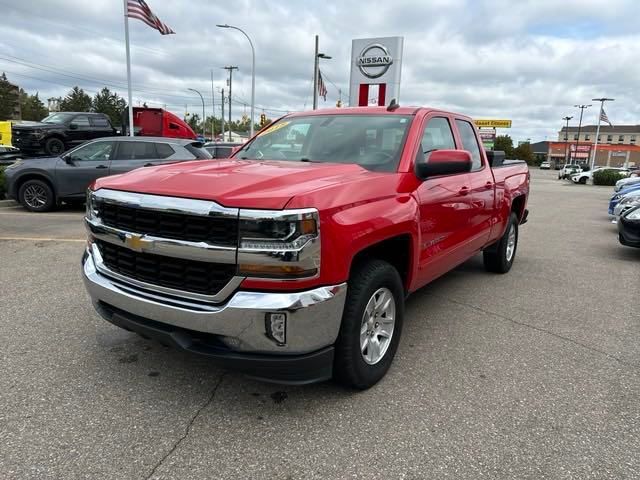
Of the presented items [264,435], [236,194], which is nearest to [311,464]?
[264,435]

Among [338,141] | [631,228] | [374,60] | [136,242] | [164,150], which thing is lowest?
[631,228]

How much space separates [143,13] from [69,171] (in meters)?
11.0

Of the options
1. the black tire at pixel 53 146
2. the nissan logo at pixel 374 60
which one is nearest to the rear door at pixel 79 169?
the black tire at pixel 53 146

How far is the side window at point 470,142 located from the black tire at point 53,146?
58.9 ft

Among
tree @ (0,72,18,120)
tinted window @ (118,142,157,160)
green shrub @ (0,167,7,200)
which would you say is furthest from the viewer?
tree @ (0,72,18,120)

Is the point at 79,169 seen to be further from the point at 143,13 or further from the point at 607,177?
the point at 607,177

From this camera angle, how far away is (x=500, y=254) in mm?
6066

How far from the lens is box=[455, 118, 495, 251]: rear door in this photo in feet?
15.1

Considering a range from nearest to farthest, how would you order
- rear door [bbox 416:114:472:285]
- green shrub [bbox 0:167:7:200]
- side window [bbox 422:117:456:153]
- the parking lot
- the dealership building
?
the parking lot, rear door [bbox 416:114:472:285], side window [bbox 422:117:456:153], green shrub [bbox 0:167:7:200], the dealership building

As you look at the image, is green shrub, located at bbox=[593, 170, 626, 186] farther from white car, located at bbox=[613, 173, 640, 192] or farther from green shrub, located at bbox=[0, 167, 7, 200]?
green shrub, located at bbox=[0, 167, 7, 200]

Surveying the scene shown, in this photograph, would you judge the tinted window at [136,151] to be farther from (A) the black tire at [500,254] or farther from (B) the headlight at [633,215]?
(B) the headlight at [633,215]

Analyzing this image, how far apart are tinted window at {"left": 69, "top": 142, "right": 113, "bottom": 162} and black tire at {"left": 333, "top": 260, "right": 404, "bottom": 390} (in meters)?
9.08

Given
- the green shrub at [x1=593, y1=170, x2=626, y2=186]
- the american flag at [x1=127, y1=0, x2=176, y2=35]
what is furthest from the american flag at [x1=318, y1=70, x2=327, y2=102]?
the green shrub at [x1=593, y1=170, x2=626, y2=186]

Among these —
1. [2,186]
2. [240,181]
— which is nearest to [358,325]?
[240,181]
